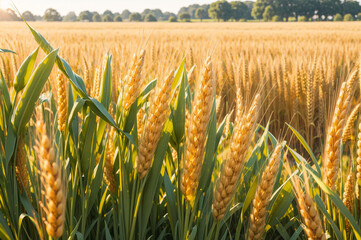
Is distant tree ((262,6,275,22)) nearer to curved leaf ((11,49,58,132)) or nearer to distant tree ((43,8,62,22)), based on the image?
distant tree ((43,8,62,22))

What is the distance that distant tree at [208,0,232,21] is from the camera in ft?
206

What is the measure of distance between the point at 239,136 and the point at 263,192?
139 millimetres

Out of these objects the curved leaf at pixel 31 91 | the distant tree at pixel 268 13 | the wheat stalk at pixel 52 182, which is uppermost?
the distant tree at pixel 268 13

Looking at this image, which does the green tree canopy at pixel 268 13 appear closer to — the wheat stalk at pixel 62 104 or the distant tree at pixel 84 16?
the distant tree at pixel 84 16

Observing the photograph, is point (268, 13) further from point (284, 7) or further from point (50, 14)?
point (50, 14)

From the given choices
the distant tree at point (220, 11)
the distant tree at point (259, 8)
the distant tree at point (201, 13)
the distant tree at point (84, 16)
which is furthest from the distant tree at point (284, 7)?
the distant tree at point (84, 16)

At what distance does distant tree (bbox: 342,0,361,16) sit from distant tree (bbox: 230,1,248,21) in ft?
59.3

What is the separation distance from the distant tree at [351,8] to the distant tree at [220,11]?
1999 cm

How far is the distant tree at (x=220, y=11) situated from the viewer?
6270 cm

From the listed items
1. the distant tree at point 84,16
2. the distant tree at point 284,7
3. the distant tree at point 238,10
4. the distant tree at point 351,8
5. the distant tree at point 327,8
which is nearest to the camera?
the distant tree at point 327,8

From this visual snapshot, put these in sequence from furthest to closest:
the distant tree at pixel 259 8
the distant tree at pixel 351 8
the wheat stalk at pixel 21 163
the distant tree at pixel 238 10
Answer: the distant tree at pixel 238 10 < the distant tree at pixel 259 8 < the distant tree at pixel 351 8 < the wheat stalk at pixel 21 163

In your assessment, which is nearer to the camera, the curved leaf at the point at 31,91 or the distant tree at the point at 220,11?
the curved leaf at the point at 31,91

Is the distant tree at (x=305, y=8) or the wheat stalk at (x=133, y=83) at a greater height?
the distant tree at (x=305, y=8)

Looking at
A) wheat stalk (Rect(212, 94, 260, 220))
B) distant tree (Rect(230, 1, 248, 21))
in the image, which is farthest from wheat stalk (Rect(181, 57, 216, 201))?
distant tree (Rect(230, 1, 248, 21))
